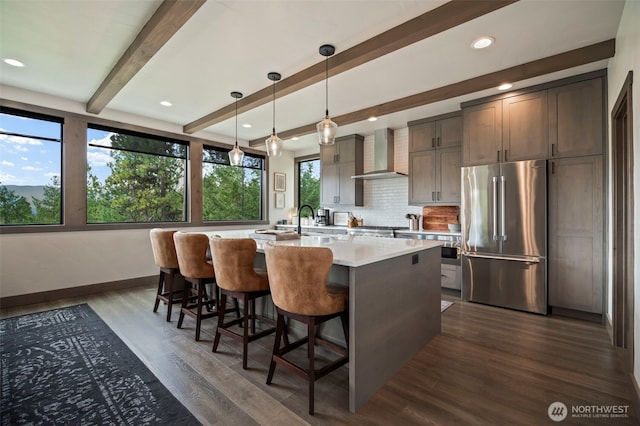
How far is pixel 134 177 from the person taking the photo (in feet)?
16.0

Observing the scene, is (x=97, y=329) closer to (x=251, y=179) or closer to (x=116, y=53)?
(x=116, y=53)

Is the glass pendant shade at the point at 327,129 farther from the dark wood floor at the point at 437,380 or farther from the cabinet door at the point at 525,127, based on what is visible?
the cabinet door at the point at 525,127

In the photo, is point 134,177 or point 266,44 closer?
point 266,44

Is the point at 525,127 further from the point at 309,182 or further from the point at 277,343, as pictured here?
the point at 309,182

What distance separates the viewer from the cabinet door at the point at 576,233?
3.18 m

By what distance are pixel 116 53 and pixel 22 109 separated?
6.62ft

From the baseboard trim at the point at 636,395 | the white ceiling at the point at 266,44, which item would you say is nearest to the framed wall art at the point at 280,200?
the white ceiling at the point at 266,44

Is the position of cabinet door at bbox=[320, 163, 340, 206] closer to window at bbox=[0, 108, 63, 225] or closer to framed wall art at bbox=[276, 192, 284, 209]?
framed wall art at bbox=[276, 192, 284, 209]

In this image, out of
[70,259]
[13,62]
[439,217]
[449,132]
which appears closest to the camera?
[13,62]

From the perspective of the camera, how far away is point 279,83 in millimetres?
3488

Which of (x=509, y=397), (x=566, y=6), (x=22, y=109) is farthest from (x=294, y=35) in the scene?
(x=22, y=109)

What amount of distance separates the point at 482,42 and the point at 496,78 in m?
0.80

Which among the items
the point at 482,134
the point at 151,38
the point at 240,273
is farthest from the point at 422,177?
the point at 151,38

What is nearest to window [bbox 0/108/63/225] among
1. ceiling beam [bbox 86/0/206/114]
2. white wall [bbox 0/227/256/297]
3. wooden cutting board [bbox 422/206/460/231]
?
white wall [bbox 0/227/256/297]
